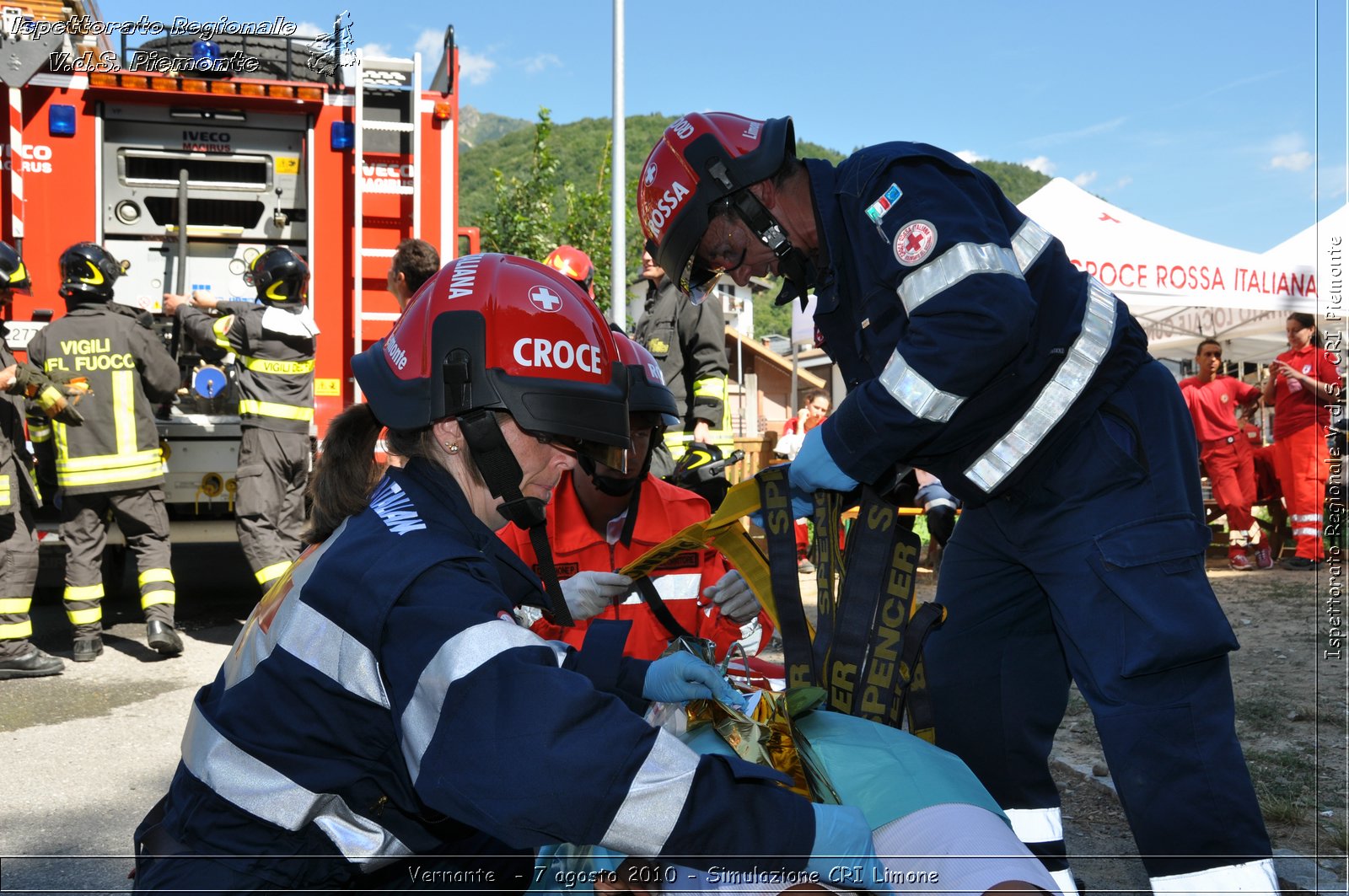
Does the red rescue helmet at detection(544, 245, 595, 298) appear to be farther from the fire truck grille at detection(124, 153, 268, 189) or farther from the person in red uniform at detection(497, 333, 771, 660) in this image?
the fire truck grille at detection(124, 153, 268, 189)

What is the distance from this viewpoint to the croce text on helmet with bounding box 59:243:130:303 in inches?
236

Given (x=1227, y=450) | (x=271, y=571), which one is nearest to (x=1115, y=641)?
(x=271, y=571)

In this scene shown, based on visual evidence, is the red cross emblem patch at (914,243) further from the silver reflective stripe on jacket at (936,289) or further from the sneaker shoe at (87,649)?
the sneaker shoe at (87,649)

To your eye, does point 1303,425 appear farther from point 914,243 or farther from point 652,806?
point 652,806

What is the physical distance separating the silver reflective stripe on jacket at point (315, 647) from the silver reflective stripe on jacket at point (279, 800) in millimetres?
114

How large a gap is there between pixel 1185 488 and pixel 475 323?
61.8 inches

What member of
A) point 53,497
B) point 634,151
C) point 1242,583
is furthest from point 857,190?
point 634,151

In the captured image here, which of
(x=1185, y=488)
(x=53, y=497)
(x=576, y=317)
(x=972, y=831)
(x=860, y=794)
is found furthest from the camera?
(x=53, y=497)

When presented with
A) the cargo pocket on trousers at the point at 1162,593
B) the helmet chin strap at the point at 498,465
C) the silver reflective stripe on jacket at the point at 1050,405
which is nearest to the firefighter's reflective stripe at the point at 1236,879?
the cargo pocket on trousers at the point at 1162,593

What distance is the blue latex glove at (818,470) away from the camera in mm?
2354

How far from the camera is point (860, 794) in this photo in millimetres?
1684

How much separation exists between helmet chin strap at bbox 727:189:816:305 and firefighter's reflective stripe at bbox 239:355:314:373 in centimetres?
464

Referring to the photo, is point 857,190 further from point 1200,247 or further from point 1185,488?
point 1200,247

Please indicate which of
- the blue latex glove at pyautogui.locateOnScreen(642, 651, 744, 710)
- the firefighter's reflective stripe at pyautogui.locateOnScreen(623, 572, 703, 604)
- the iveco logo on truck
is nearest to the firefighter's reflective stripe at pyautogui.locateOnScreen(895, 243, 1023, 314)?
the blue latex glove at pyautogui.locateOnScreen(642, 651, 744, 710)
